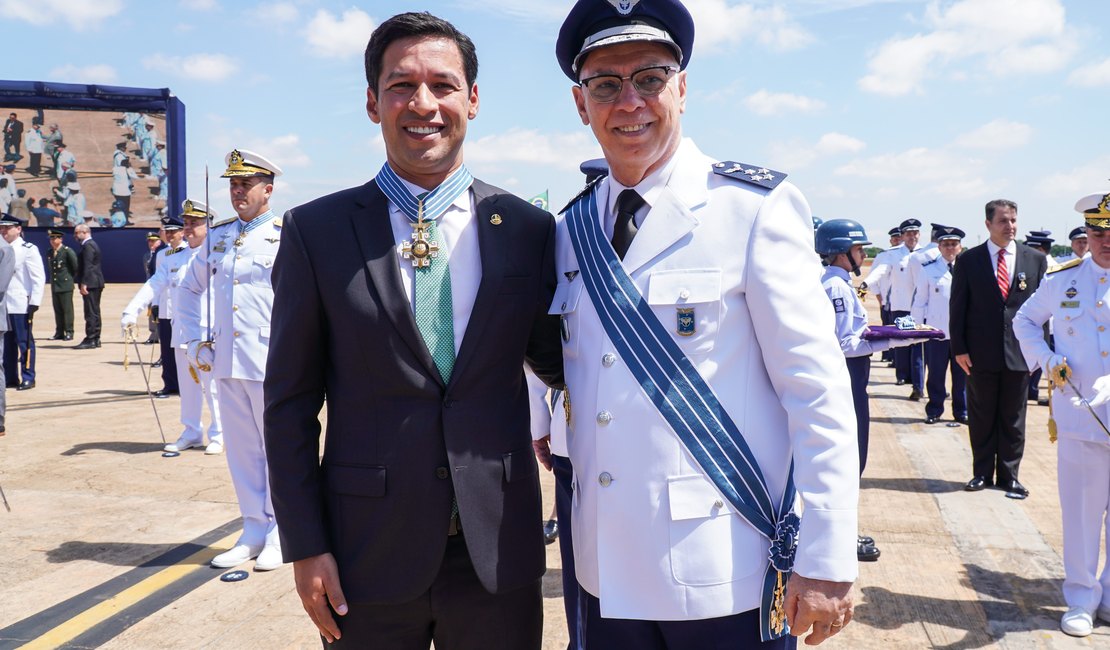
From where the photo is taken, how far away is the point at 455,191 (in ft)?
7.22

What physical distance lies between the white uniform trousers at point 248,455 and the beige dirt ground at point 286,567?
324 mm

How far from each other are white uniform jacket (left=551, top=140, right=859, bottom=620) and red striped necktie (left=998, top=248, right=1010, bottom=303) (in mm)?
6027

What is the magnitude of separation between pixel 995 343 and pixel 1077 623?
331 cm

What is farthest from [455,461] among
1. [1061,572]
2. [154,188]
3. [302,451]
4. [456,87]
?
[154,188]

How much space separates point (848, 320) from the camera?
5.05 meters

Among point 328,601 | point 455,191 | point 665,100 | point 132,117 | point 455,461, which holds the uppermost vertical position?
point 132,117

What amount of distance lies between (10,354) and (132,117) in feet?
61.9

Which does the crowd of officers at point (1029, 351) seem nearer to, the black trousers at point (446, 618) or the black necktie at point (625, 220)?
the black necktie at point (625, 220)

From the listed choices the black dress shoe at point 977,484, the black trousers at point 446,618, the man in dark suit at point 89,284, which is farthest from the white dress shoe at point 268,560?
the man in dark suit at point 89,284

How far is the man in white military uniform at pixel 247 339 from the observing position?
500 centimetres

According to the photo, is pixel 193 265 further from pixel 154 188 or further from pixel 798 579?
pixel 154 188

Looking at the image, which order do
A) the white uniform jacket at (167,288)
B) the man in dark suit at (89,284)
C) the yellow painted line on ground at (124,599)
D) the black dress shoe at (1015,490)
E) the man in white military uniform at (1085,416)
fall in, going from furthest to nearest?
the man in dark suit at (89,284)
the white uniform jacket at (167,288)
the black dress shoe at (1015,490)
the man in white military uniform at (1085,416)
the yellow painted line on ground at (124,599)

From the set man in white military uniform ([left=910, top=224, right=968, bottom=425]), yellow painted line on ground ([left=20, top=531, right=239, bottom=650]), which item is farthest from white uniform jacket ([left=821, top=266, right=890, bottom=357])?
man in white military uniform ([left=910, top=224, right=968, bottom=425])

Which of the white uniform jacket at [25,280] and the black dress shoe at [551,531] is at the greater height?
the white uniform jacket at [25,280]
